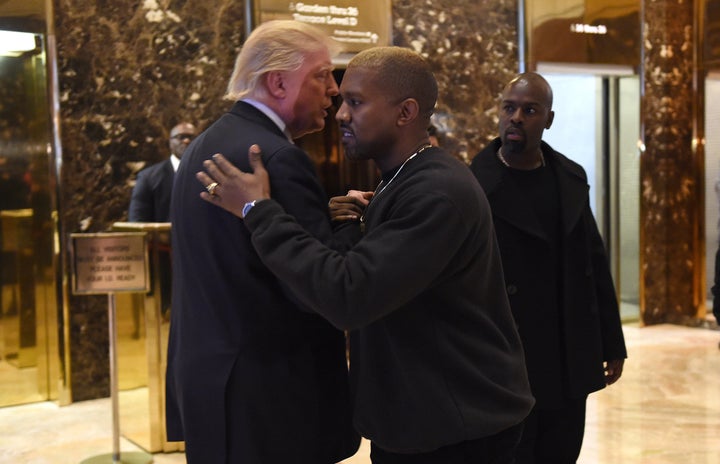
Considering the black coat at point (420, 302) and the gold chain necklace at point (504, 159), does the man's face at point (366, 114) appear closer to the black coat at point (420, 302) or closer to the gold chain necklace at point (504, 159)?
the black coat at point (420, 302)

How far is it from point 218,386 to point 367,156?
2.13ft

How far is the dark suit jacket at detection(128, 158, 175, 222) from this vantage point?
6.16 m

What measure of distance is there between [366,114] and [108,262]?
304 centimetres

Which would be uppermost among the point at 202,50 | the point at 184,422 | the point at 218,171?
the point at 202,50

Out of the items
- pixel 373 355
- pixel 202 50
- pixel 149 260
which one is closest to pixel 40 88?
pixel 202 50

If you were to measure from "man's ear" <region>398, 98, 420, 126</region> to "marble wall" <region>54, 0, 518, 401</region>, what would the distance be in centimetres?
454

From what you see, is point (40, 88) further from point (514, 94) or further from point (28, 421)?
point (514, 94)

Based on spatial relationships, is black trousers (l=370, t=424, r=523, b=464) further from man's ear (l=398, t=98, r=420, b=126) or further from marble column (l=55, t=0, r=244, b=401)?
marble column (l=55, t=0, r=244, b=401)

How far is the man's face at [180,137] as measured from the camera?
20.6ft

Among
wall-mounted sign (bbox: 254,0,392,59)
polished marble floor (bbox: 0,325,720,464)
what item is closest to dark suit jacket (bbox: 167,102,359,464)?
polished marble floor (bbox: 0,325,720,464)

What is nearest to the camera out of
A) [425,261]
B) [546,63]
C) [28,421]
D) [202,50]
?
[425,261]

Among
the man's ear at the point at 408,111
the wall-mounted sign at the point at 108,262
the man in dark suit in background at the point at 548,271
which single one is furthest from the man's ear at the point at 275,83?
the wall-mounted sign at the point at 108,262

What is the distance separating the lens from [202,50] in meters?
6.50

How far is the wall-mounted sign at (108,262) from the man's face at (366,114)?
2.93m
